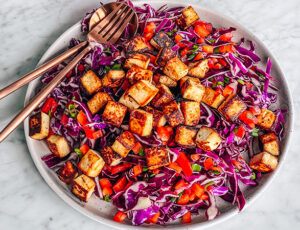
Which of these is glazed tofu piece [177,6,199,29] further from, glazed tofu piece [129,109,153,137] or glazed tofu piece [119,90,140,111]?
glazed tofu piece [129,109,153,137]

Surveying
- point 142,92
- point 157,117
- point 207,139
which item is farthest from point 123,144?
point 207,139

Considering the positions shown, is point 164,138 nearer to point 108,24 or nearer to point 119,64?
point 119,64

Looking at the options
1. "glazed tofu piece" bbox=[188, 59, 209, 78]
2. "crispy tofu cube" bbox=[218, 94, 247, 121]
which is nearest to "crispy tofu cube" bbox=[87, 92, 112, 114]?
"glazed tofu piece" bbox=[188, 59, 209, 78]

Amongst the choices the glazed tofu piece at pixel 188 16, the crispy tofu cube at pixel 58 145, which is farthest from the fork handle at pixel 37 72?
the glazed tofu piece at pixel 188 16

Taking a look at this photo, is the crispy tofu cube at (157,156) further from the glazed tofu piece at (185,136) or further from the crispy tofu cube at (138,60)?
the crispy tofu cube at (138,60)

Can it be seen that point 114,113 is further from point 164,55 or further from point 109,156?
point 164,55
